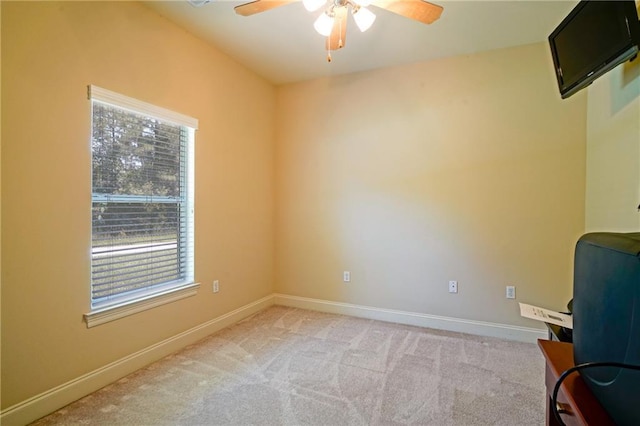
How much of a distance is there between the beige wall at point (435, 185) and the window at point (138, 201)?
1398mm

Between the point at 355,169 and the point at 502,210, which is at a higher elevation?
the point at 355,169

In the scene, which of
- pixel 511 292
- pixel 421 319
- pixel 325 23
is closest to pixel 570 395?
pixel 325 23

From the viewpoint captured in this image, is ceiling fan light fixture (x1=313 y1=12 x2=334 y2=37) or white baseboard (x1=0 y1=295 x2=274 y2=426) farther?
ceiling fan light fixture (x1=313 y1=12 x2=334 y2=37)

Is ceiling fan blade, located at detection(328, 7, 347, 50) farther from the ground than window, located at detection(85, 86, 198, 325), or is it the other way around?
ceiling fan blade, located at detection(328, 7, 347, 50)

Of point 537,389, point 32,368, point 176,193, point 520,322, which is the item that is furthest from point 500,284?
point 32,368

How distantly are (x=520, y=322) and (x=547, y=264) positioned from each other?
593mm

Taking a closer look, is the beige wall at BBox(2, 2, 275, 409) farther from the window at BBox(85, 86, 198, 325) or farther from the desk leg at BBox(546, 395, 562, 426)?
the desk leg at BBox(546, 395, 562, 426)

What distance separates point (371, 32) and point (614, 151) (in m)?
2.06

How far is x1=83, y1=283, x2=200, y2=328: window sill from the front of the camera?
6.79 feet

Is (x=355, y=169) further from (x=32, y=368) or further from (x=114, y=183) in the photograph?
(x=32, y=368)

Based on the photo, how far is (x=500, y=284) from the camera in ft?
9.71

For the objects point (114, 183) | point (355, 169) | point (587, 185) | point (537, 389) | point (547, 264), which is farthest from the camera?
point (355, 169)

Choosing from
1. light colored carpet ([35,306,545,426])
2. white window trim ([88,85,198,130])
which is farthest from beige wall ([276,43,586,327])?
white window trim ([88,85,198,130])

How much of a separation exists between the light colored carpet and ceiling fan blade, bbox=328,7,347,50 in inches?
91.5
